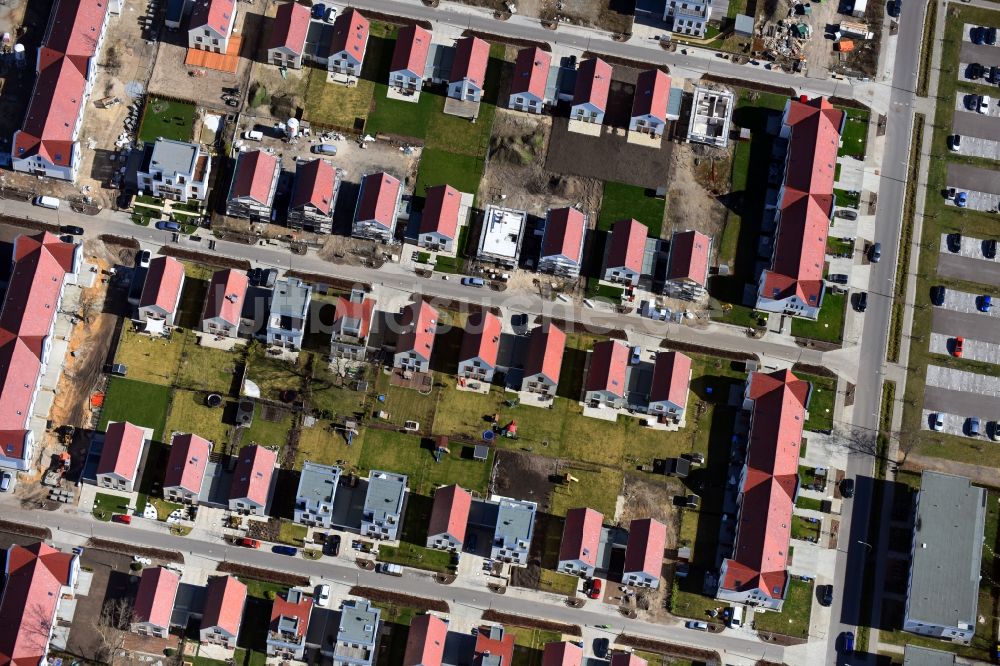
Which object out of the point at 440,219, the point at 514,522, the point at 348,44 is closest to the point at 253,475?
the point at 514,522

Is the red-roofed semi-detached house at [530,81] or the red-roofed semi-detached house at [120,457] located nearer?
the red-roofed semi-detached house at [120,457]

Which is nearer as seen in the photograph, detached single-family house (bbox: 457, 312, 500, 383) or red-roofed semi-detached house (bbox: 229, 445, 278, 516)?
red-roofed semi-detached house (bbox: 229, 445, 278, 516)

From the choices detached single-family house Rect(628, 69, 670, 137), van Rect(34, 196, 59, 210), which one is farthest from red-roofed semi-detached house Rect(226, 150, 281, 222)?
detached single-family house Rect(628, 69, 670, 137)

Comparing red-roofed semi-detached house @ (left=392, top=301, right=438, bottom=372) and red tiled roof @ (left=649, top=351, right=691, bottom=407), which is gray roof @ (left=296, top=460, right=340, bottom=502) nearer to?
red-roofed semi-detached house @ (left=392, top=301, right=438, bottom=372)

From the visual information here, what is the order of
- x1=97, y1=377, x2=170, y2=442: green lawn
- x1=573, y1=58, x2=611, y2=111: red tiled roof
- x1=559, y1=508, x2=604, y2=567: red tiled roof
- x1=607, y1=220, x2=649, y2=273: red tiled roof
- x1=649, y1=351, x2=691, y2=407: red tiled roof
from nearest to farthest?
x1=559, y1=508, x2=604, y2=567: red tiled roof
x1=97, y1=377, x2=170, y2=442: green lawn
x1=649, y1=351, x2=691, y2=407: red tiled roof
x1=607, y1=220, x2=649, y2=273: red tiled roof
x1=573, y1=58, x2=611, y2=111: red tiled roof

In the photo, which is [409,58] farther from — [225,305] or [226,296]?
[225,305]

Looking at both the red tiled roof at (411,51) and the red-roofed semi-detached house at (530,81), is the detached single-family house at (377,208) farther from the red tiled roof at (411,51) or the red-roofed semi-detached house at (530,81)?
the red-roofed semi-detached house at (530,81)

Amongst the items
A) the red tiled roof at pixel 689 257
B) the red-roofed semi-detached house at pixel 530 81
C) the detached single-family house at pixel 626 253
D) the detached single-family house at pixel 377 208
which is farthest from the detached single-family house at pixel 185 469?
the red tiled roof at pixel 689 257

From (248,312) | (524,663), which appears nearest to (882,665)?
(524,663)
